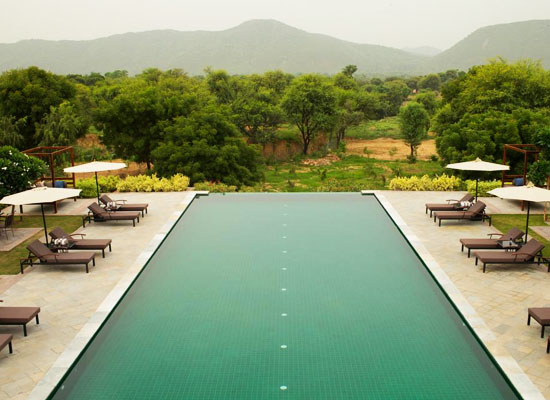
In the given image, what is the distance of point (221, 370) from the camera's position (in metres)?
7.37

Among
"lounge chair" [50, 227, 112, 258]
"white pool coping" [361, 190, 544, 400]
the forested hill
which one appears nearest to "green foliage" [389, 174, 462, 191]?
"white pool coping" [361, 190, 544, 400]

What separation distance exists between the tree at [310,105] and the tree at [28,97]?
17434 mm

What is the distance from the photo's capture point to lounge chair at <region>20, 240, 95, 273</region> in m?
10.8

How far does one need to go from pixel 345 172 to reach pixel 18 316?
27148 mm

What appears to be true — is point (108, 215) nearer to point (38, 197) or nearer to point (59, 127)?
point (38, 197)

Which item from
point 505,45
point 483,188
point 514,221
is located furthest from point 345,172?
point 505,45

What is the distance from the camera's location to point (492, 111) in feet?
86.3

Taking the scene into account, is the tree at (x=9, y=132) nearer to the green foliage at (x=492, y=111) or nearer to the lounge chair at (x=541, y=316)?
the green foliage at (x=492, y=111)

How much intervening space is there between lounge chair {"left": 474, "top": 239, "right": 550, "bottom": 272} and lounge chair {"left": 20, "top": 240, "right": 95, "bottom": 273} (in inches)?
326

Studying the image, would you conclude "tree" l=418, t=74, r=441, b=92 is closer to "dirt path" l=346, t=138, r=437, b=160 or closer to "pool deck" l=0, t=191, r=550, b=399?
"dirt path" l=346, t=138, r=437, b=160

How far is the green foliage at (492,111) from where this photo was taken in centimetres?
2388

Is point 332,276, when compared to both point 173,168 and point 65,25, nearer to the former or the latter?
point 173,168

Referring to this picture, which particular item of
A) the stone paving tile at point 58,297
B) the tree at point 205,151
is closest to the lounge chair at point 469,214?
the stone paving tile at point 58,297

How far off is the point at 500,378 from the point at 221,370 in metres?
3.87
